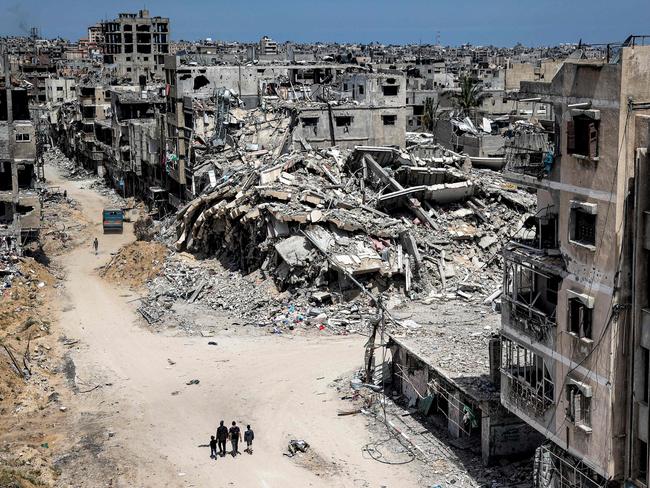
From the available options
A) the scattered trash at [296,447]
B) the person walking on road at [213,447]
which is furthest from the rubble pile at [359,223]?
the person walking on road at [213,447]

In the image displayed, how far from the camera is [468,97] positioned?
64.1m

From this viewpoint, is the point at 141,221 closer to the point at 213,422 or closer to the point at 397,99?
the point at 397,99

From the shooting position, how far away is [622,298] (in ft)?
55.2

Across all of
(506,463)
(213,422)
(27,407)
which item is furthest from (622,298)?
(27,407)

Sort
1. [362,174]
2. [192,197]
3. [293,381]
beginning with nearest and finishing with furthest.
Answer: [293,381] → [362,174] → [192,197]

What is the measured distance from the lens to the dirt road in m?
22.7

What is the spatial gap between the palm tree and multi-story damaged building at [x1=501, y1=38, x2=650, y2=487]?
4353cm

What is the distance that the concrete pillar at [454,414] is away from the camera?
Result: 23.5 metres

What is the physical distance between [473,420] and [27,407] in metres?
13.7

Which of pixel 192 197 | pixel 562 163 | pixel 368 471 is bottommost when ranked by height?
pixel 368 471

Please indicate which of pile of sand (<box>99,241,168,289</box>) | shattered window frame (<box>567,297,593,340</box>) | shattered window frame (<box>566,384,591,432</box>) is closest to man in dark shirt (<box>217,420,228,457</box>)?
shattered window frame (<box>566,384,591,432</box>)

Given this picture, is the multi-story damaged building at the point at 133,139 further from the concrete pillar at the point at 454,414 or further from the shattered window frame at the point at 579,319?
the shattered window frame at the point at 579,319

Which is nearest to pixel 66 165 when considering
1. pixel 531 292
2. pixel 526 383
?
pixel 531 292

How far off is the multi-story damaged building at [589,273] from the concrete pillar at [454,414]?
3.61 meters
